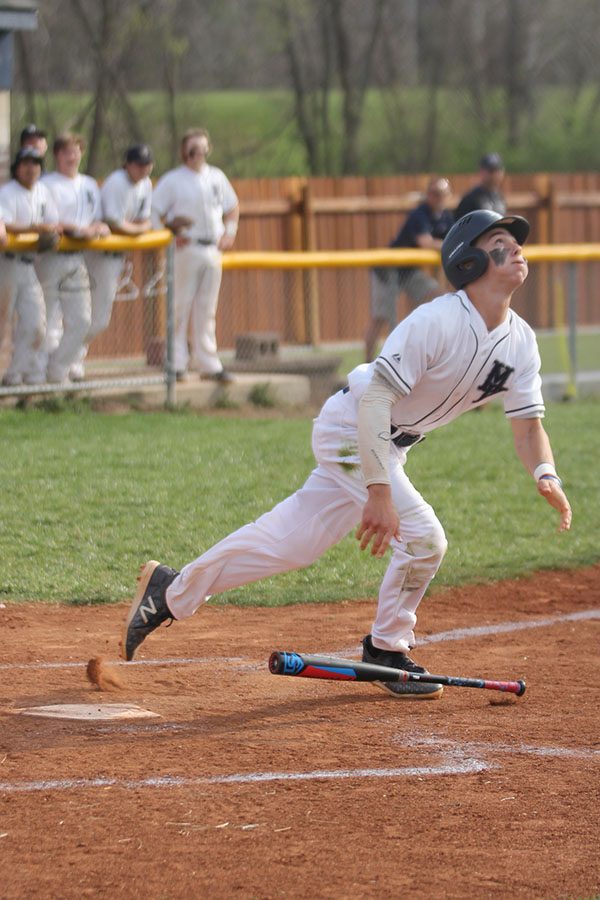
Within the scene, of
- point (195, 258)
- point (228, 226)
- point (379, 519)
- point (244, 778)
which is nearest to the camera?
point (244, 778)

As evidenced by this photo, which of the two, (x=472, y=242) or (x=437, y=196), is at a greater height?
(x=437, y=196)

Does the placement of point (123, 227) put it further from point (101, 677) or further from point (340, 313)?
point (340, 313)

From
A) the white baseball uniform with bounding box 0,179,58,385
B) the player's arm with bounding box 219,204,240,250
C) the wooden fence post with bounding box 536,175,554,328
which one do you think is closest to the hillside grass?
the wooden fence post with bounding box 536,175,554,328

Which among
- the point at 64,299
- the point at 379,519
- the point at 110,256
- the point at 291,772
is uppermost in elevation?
the point at 110,256

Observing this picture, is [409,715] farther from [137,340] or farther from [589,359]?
Result: [589,359]

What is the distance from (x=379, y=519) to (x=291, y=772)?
920mm

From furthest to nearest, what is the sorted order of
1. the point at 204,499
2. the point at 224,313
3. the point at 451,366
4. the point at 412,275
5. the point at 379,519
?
the point at 224,313, the point at 412,275, the point at 204,499, the point at 451,366, the point at 379,519

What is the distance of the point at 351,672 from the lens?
543 cm

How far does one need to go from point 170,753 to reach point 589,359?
15.0 m

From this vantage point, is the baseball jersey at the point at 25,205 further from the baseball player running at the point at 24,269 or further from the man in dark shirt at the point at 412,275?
the man in dark shirt at the point at 412,275

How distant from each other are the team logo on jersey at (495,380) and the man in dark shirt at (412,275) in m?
8.78

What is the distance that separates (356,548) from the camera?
8.54 metres

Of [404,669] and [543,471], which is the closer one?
[543,471]

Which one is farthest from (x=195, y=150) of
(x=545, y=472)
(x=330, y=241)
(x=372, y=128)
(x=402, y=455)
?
(x=372, y=128)
